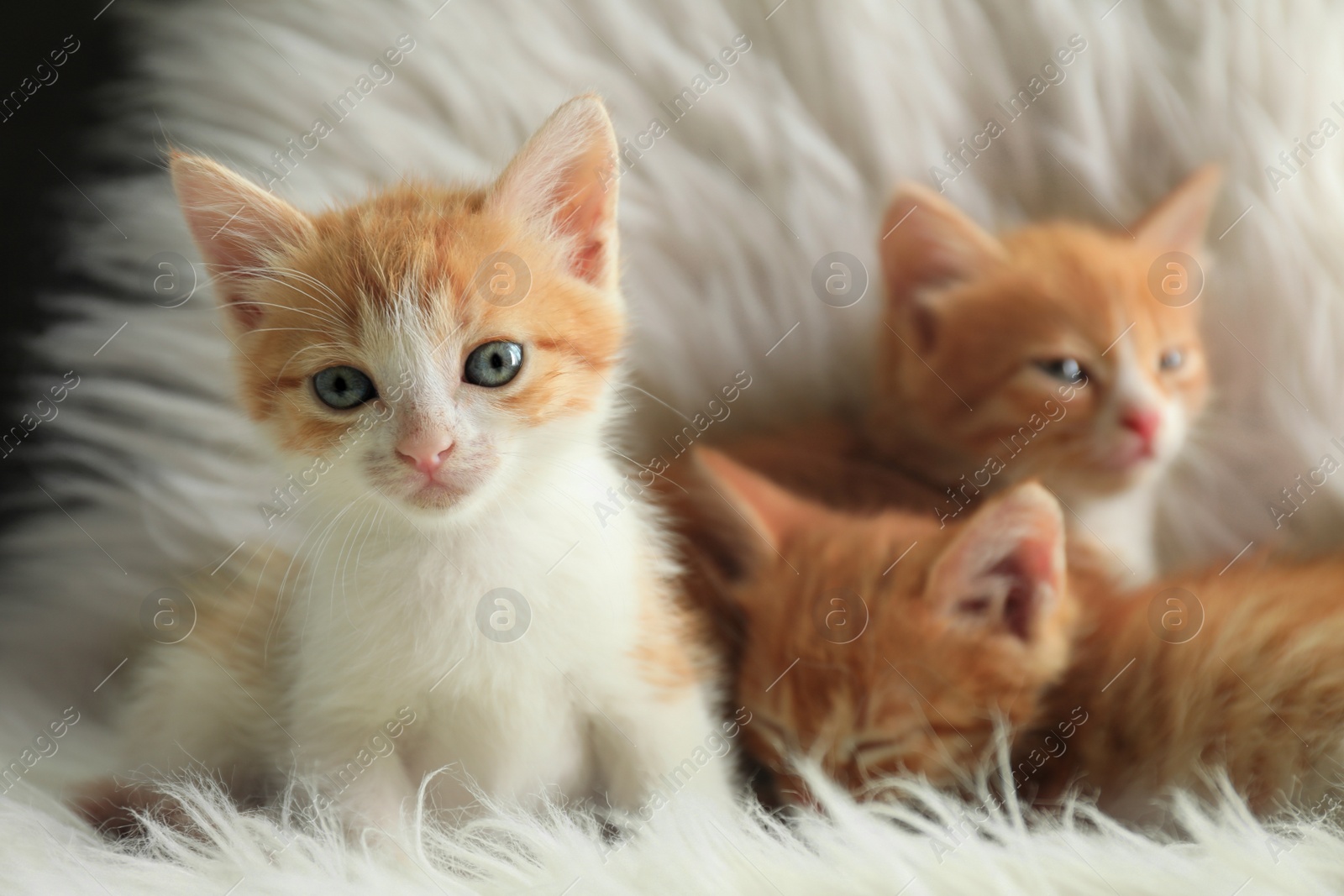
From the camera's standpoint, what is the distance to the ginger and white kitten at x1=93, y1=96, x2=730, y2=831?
2.19ft

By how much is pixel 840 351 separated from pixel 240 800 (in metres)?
0.71

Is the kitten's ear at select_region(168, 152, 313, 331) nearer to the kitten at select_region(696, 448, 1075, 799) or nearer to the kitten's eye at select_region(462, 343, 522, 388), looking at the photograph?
the kitten's eye at select_region(462, 343, 522, 388)

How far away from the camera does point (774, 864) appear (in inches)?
25.6

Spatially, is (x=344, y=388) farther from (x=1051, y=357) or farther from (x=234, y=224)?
(x=1051, y=357)

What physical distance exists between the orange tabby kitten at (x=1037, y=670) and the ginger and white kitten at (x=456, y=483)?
11 centimetres

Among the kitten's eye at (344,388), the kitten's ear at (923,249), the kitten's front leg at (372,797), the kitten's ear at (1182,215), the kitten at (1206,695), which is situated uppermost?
the kitten's ear at (1182,215)

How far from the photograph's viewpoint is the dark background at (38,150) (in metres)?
1.01

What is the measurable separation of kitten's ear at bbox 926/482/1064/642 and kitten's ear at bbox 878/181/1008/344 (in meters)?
0.31

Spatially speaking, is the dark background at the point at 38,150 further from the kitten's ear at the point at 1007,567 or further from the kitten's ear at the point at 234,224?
the kitten's ear at the point at 1007,567

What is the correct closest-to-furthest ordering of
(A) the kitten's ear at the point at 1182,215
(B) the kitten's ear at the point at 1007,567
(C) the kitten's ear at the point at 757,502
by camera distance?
1. (B) the kitten's ear at the point at 1007,567
2. (C) the kitten's ear at the point at 757,502
3. (A) the kitten's ear at the point at 1182,215

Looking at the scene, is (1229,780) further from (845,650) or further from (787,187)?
(787,187)

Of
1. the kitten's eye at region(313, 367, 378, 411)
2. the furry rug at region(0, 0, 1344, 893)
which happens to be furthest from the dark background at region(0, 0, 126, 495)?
the kitten's eye at region(313, 367, 378, 411)

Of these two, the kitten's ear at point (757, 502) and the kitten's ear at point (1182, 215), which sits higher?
the kitten's ear at point (1182, 215)

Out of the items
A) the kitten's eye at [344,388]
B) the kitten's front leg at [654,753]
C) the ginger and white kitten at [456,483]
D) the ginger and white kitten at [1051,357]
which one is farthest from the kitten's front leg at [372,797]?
the ginger and white kitten at [1051,357]
